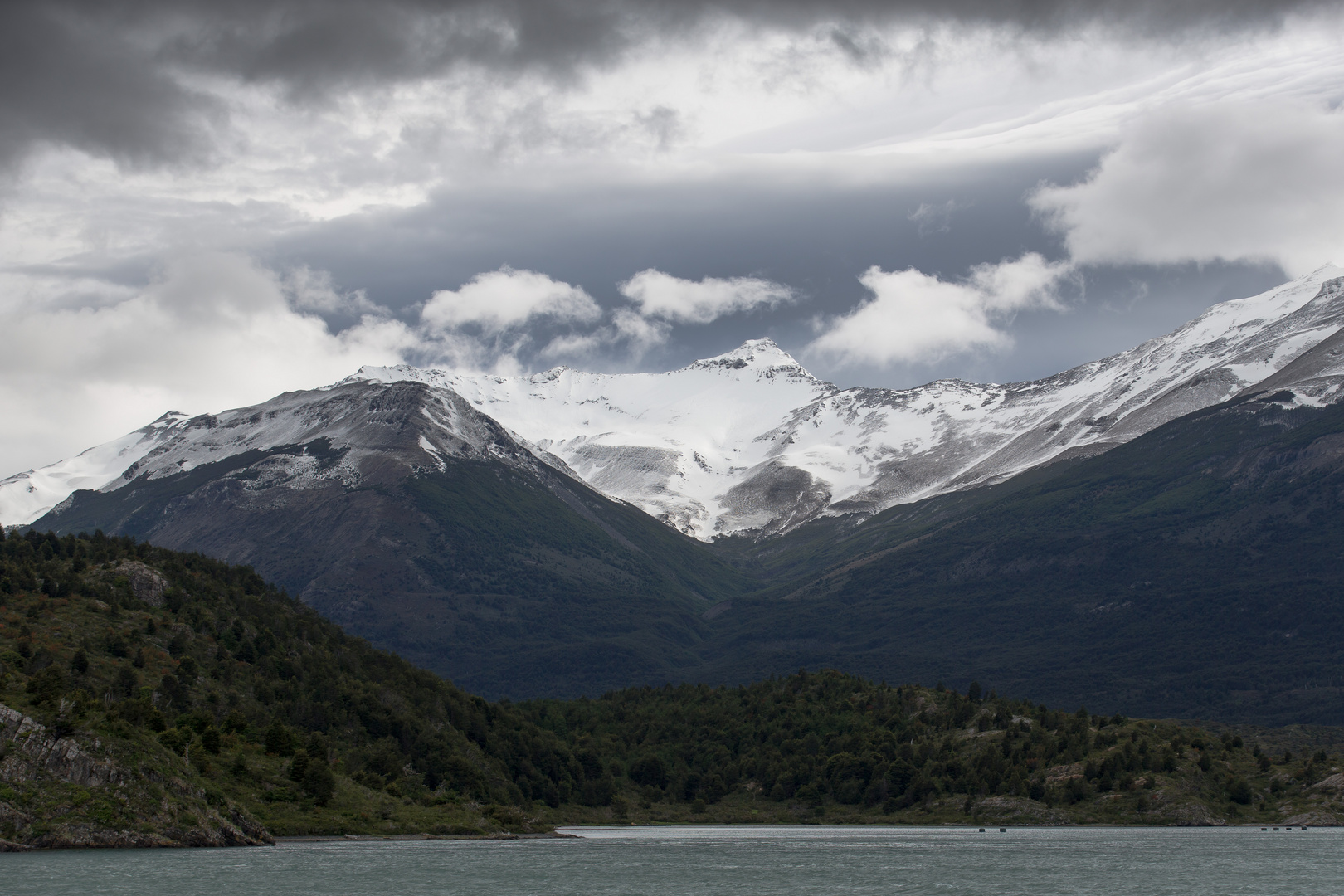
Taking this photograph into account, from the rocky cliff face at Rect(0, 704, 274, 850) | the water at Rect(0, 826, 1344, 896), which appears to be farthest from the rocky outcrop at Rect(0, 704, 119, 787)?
the water at Rect(0, 826, 1344, 896)

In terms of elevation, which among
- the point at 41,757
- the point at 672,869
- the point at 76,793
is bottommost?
the point at 672,869

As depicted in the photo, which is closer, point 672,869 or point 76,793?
point 76,793

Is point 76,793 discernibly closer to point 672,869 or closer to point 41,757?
point 41,757

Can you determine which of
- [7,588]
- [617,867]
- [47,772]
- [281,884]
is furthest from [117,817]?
[7,588]

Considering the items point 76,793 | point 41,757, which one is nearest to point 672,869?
point 76,793

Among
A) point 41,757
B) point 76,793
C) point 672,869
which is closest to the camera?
point 41,757

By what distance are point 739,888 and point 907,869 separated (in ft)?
103

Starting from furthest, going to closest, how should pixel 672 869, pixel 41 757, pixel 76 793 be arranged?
pixel 672 869 → pixel 76 793 → pixel 41 757

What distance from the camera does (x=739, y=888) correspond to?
421ft

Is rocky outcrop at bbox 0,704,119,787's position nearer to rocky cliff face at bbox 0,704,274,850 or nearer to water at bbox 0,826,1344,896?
rocky cliff face at bbox 0,704,274,850

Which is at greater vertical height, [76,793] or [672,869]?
[76,793]

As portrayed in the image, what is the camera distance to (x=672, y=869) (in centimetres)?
14962

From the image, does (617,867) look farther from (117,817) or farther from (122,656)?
(122,656)

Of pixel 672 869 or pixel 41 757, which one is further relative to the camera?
pixel 672 869
